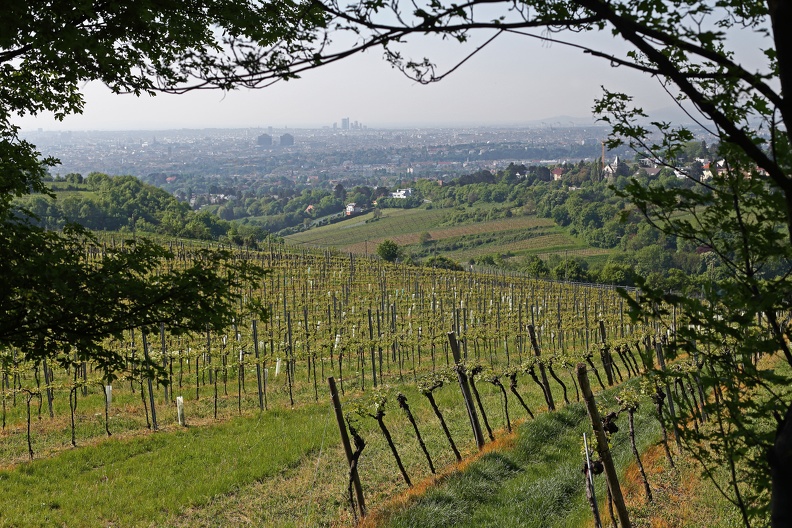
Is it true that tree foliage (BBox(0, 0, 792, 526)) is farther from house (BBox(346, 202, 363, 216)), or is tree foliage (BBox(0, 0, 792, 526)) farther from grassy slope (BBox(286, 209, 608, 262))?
house (BBox(346, 202, 363, 216))

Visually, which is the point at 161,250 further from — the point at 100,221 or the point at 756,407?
the point at 100,221

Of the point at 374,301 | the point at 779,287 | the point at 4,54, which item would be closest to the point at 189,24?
the point at 4,54

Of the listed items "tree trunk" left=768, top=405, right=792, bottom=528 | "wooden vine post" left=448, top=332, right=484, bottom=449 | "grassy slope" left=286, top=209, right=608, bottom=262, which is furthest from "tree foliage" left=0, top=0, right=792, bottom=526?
"grassy slope" left=286, top=209, right=608, bottom=262

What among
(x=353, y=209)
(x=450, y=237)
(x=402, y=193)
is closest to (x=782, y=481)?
(x=450, y=237)

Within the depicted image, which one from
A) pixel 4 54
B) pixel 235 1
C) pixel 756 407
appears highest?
pixel 235 1

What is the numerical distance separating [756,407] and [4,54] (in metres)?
6.30

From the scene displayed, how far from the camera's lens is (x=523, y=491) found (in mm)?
8062

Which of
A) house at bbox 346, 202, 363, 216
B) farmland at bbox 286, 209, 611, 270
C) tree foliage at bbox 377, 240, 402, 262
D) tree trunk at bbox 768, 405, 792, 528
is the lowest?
farmland at bbox 286, 209, 611, 270

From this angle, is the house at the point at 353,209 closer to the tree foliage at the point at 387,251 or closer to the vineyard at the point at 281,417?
the tree foliage at the point at 387,251

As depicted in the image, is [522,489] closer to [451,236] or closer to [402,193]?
[451,236]

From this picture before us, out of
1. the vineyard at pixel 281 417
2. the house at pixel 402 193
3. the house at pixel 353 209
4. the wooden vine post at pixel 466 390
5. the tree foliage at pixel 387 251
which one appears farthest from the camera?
the house at pixel 402 193

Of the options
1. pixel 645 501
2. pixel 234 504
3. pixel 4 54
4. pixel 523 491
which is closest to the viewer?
pixel 4 54

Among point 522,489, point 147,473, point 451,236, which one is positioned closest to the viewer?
point 522,489

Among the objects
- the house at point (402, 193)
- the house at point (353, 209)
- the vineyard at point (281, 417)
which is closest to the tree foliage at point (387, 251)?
the vineyard at point (281, 417)
